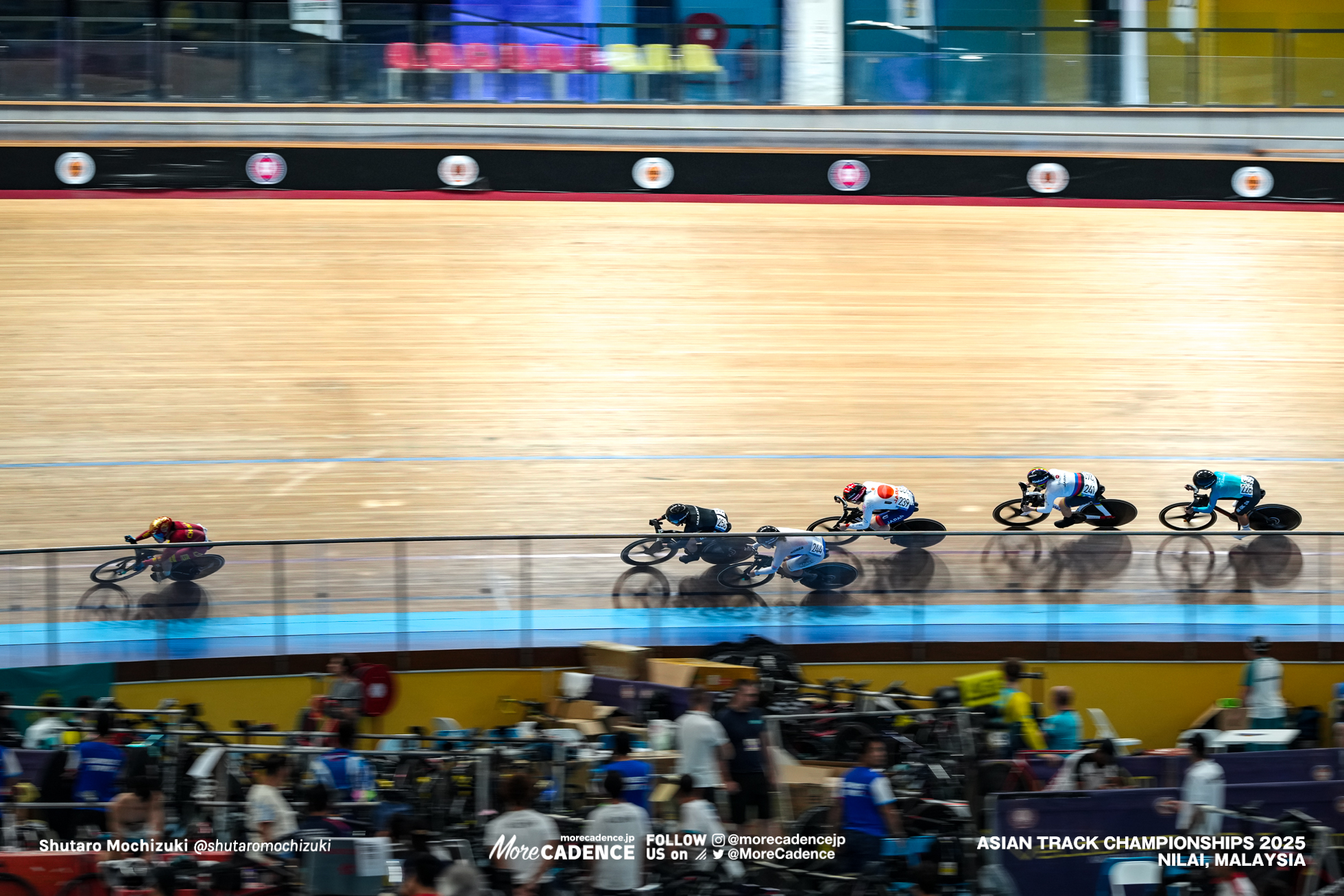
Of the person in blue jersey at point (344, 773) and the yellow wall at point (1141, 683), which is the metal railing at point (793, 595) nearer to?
the yellow wall at point (1141, 683)

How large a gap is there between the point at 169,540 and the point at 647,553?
128 inches

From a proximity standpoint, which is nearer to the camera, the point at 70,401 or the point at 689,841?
the point at 689,841

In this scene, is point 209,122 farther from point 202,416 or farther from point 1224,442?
point 1224,442

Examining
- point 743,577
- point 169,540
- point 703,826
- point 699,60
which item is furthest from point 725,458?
point 699,60

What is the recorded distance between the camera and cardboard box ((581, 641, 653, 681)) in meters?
9.40

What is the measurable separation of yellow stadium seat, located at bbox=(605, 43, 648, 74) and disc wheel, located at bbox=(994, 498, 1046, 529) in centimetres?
953

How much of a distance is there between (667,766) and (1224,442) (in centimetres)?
781

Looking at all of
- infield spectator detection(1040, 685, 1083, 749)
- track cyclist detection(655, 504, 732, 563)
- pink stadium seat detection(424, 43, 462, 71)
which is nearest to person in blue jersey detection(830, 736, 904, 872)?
infield spectator detection(1040, 685, 1083, 749)

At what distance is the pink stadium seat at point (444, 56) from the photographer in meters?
19.2

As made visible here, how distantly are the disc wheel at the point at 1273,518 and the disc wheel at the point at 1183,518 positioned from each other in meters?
0.29

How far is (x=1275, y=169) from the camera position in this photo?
1873 centimetres

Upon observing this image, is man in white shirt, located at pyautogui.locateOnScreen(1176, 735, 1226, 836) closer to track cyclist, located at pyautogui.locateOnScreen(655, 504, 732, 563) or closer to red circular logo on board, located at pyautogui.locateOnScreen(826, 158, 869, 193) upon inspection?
track cyclist, located at pyautogui.locateOnScreen(655, 504, 732, 563)

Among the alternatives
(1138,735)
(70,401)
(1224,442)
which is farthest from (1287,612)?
(70,401)

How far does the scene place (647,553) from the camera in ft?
31.4
